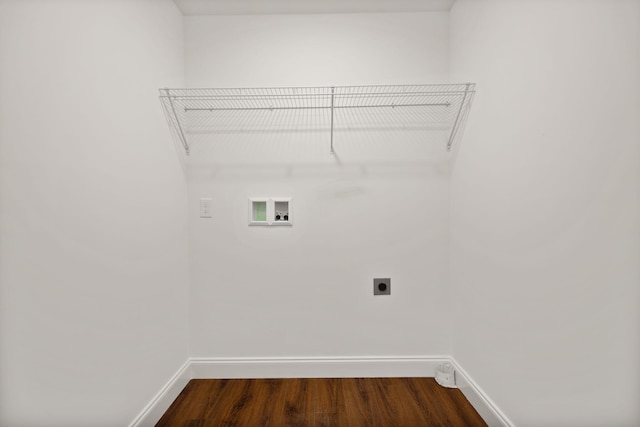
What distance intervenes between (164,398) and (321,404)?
2.81ft

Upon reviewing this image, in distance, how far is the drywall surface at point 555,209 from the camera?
2.80 ft

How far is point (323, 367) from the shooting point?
6.42 feet

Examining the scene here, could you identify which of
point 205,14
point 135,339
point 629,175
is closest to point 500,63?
point 629,175

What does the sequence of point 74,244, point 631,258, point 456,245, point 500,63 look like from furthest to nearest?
point 456,245, point 500,63, point 74,244, point 631,258

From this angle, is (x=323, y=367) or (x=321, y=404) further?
(x=323, y=367)

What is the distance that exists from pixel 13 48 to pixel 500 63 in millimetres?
1850

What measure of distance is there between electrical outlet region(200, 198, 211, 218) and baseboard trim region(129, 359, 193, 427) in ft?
3.14

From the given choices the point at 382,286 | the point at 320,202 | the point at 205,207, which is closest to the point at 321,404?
the point at 382,286

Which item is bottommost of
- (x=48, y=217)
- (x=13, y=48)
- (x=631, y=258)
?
(x=631, y=258)

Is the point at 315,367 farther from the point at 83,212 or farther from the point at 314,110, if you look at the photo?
the point at 314,110

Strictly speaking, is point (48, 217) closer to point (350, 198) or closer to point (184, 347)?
point (184, 347)

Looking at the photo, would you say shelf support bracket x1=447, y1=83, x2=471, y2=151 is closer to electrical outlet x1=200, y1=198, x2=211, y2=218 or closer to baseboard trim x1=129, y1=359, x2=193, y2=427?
electrical outlet x1=200, y1=198, x2=211, y2=218

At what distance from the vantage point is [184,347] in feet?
6.28

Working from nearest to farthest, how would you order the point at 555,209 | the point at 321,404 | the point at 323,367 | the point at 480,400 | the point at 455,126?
the point at 555,209
the point at 480,400
the point at 321,404
the point at 455,126
the point at 323,367
